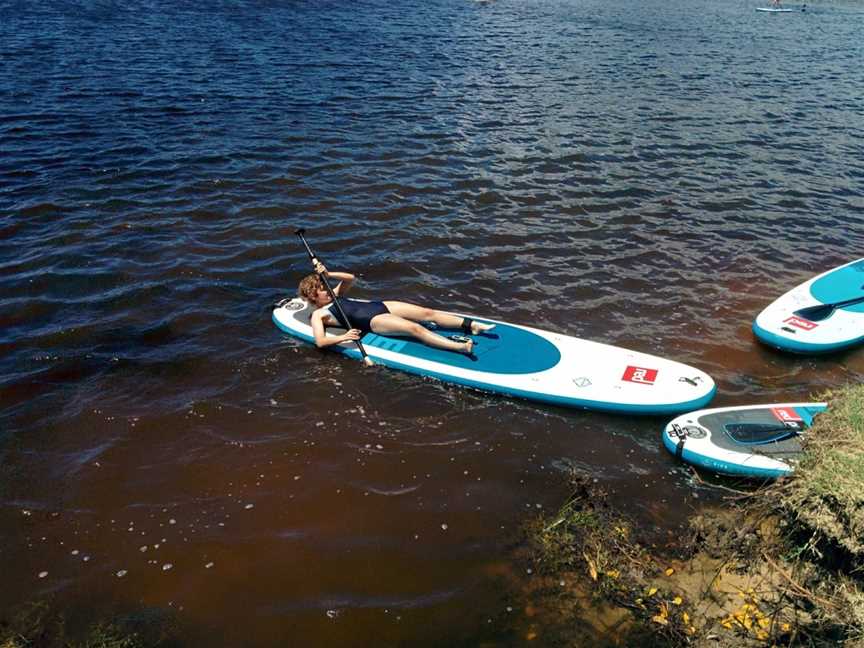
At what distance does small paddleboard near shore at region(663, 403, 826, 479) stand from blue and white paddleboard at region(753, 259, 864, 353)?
63.0 inches

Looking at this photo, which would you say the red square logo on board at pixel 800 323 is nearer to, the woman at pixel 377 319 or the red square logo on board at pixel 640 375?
the red square logo on board at pixel 640 375

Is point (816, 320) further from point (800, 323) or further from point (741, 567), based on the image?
point (741, 567)

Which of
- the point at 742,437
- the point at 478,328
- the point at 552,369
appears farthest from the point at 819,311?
the point at 478,328

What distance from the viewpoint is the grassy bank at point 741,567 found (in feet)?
13.9

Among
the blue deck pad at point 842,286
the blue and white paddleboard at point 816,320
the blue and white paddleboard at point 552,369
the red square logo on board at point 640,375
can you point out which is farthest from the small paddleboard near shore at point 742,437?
the blue deck pad at point 842,286

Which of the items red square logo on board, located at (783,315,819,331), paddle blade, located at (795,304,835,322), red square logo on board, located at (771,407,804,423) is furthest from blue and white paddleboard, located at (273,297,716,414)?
paddle blade, located at (795,304,835,322)

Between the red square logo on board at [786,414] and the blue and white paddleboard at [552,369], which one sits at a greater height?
the red square logo on board at [786,414]

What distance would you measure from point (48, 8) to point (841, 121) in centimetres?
2929

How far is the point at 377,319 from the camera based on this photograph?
8719mm

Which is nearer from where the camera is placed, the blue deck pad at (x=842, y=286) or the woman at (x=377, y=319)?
the woman at (x=377, y=319)

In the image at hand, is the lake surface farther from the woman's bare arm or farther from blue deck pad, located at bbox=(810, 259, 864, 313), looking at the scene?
blue deck pad, located at bbox=(810, 259, 864, 313)

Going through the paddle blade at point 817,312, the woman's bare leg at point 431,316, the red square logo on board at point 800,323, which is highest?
the paddle blade at point 817,312

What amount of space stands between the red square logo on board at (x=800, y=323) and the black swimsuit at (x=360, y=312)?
5343mm

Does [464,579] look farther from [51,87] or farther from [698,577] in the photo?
[51,87]
